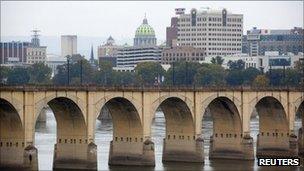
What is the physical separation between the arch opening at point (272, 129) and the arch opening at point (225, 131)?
537cm

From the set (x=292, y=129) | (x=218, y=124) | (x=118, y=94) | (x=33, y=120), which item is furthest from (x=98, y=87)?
(x=292, y=129)

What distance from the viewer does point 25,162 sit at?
107m

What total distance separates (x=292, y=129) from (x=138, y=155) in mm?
24380

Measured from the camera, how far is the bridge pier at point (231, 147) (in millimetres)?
130000

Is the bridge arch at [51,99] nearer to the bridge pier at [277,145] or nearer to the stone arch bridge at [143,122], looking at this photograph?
the stone arch bridge at [143,122]

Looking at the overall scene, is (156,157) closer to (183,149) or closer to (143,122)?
(183,149)

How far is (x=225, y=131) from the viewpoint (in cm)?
13212

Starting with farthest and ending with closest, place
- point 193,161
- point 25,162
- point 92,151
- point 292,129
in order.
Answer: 1. point 292,129
2. point 193,161
3. point 92,151
4. point 25,162

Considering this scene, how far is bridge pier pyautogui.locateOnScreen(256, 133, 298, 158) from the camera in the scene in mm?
135000

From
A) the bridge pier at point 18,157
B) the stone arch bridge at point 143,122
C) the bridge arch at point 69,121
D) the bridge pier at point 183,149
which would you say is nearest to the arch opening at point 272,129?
the stone arch bridge at point 143,122

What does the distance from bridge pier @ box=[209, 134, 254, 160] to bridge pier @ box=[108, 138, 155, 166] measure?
12.8 meters

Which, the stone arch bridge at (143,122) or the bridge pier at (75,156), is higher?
the stone arch bridge at (143,122)

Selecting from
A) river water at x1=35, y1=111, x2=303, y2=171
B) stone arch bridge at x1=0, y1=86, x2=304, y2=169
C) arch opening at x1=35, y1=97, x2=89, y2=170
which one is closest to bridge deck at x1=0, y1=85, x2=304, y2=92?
stone arch bridge at x1=0, y1=86, x2=304, y2=169

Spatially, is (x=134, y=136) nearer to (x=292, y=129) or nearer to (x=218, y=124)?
(x=218, y=124)
